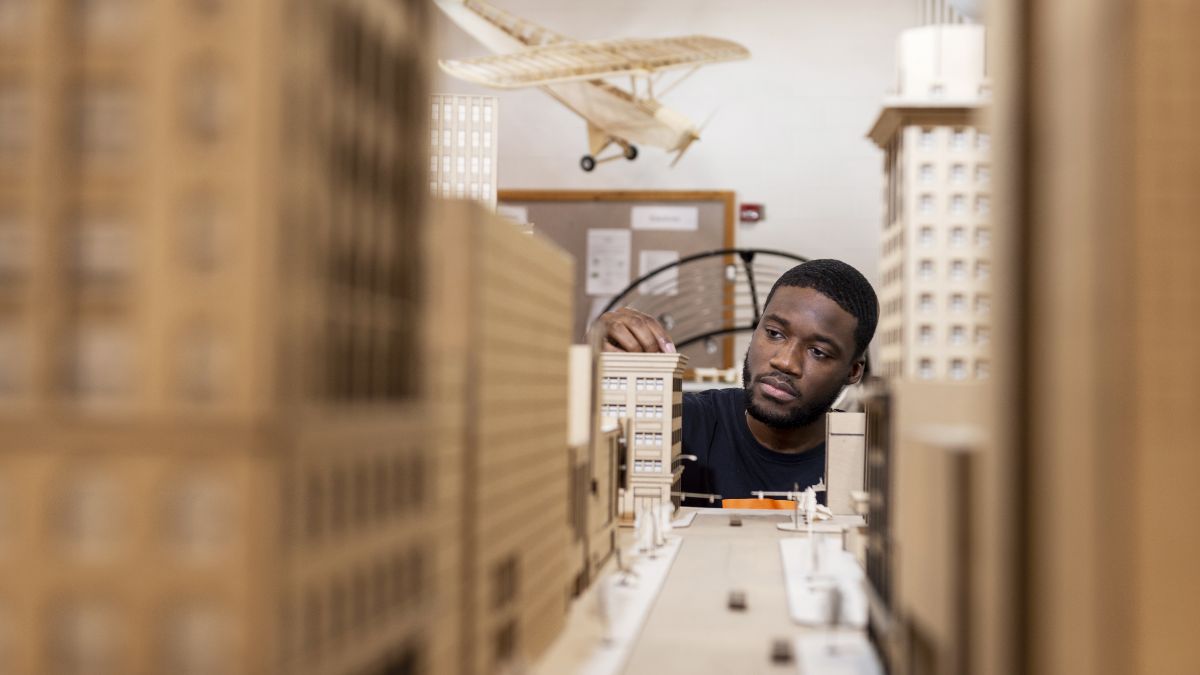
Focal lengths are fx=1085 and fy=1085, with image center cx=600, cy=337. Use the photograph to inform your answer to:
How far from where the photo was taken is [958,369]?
2.53 meters

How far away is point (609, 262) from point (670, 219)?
1.80ft

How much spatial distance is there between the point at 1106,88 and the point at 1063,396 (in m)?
0.41

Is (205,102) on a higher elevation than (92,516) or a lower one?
higher

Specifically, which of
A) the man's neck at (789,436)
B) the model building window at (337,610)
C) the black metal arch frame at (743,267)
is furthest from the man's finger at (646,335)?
the model building window at (337,610)

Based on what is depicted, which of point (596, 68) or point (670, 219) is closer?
point (596, 68)

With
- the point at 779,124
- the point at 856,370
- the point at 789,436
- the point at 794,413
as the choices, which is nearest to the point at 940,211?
the point at 794,413

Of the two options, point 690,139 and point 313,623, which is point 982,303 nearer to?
point 313,623

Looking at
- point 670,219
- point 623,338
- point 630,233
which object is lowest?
point 623,338

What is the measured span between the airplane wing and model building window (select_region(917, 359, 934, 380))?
14.0ft

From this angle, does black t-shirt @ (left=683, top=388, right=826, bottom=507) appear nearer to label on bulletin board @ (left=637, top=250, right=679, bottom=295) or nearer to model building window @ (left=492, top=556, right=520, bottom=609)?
label on bulletin board @ (left=637, top=250, right=679, bottom=295)

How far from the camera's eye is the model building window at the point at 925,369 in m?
2.54

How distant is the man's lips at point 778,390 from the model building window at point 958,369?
285 cm

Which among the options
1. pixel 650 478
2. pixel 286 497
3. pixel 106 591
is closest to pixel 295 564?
pixel 286 497

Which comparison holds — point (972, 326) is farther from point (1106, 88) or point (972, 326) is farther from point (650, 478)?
point (650, 478)
